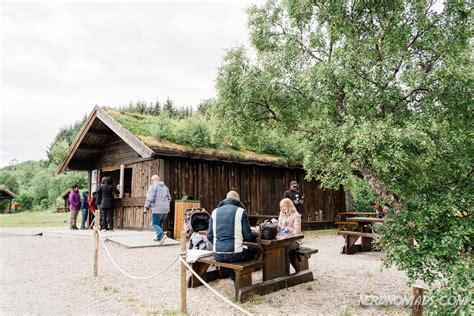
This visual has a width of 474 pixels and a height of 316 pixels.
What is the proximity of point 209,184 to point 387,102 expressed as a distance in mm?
7147

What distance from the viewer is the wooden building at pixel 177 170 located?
11.8 m

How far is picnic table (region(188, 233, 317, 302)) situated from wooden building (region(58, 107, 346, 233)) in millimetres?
5719

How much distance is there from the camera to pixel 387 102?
7.21 m

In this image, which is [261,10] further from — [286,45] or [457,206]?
[457,206]

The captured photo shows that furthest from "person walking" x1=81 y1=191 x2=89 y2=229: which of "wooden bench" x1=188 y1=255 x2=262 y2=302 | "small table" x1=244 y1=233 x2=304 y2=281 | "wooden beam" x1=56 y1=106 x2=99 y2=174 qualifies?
"small table" x1=244 y1=233 x2=304 y2=281

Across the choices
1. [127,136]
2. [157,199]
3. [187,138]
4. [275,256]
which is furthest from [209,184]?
[275,256]

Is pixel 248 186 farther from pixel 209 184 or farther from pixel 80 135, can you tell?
pixel 80 135

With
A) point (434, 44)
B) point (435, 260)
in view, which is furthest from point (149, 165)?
point (435, 260)

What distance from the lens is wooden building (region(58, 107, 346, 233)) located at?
38.7ft

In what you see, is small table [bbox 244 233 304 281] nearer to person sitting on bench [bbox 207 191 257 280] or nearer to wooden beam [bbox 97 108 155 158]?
person sitting on bench [bbox 207 191 257 280]

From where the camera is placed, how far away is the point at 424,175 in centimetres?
510

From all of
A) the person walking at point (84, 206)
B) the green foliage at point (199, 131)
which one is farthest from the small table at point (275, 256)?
the person walking at point (84, 206)

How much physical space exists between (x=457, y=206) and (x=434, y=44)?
451 cm

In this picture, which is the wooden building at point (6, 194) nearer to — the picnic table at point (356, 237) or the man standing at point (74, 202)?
the man standing at point (74, 202)
